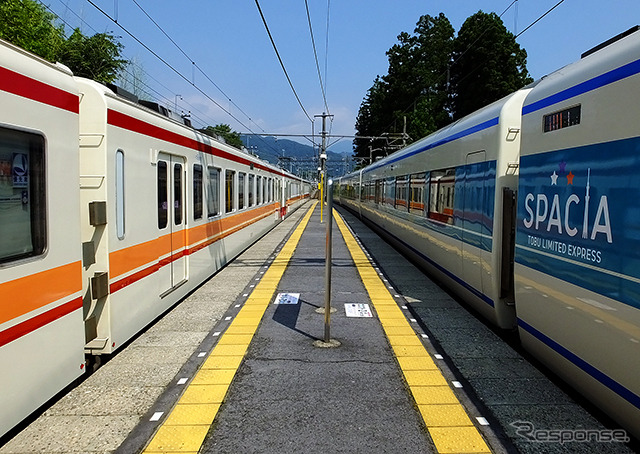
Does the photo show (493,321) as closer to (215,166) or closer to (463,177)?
(463,177)

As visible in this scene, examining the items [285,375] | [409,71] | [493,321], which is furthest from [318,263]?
[409,71]

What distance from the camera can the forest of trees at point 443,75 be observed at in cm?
4253

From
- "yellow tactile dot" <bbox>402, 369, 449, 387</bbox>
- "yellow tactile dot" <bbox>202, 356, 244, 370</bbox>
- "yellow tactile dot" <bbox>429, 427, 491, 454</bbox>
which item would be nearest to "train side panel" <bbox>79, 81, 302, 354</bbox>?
"yellow tactile dot" <bbox>202, 356, 244, 370</bbox>

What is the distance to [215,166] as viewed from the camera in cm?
983

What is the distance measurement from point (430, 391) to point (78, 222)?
341 centimetres

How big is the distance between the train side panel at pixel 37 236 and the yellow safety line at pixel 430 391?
9.65 ft

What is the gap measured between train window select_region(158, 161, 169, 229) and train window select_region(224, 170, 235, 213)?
13.2 ft

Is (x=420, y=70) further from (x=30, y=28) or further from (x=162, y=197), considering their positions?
(x=162, y=197)

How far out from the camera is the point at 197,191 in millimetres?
8359

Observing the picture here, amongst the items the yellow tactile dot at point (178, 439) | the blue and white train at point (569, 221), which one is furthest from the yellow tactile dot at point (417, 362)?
the yellow tactile dot at point (178, 439)

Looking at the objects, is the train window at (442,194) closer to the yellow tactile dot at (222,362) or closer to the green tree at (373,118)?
the yellow tactile dot at (222,362)

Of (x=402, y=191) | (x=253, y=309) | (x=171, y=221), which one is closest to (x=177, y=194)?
(x=171, y=221)

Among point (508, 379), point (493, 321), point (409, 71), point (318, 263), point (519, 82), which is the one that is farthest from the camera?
point (409, 71)

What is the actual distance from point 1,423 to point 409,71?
55641 millimetres
